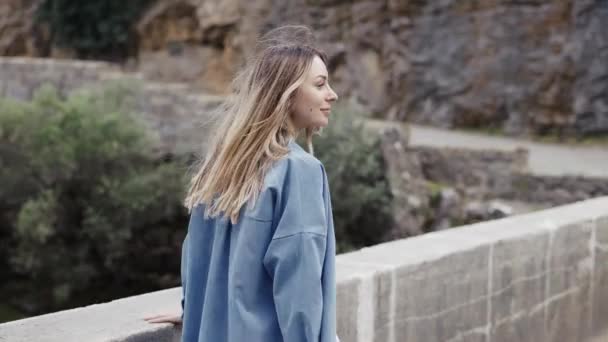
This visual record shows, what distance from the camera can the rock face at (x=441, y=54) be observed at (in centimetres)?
2023

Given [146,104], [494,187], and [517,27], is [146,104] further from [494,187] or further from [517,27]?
[517,27]

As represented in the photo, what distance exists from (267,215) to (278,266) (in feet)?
0.40

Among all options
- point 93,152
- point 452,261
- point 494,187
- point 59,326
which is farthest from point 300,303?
point 494,187

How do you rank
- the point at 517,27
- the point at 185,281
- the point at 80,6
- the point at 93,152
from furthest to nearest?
the point at 80,6 → the point at 517,27 → the point at 93,152 → the point at 185,281

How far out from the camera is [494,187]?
17531 mm

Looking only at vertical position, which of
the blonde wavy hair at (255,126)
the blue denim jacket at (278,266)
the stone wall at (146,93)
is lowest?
the stone wall at (146,93)

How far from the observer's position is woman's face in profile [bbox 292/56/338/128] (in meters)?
2.03

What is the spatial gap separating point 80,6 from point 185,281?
80.7 feet

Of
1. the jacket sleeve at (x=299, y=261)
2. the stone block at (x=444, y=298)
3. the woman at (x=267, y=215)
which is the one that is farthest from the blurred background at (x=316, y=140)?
the jacket sleeve at (x=299, y=261)

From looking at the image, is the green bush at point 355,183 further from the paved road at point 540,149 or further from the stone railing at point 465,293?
the stone railing at point 465,293

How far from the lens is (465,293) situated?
360 cm

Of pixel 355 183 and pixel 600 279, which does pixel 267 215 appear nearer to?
pixel 600 279

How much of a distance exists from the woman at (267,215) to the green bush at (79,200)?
45.0 ft

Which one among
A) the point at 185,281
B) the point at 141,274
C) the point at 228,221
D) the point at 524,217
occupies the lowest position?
the point at 141,274
